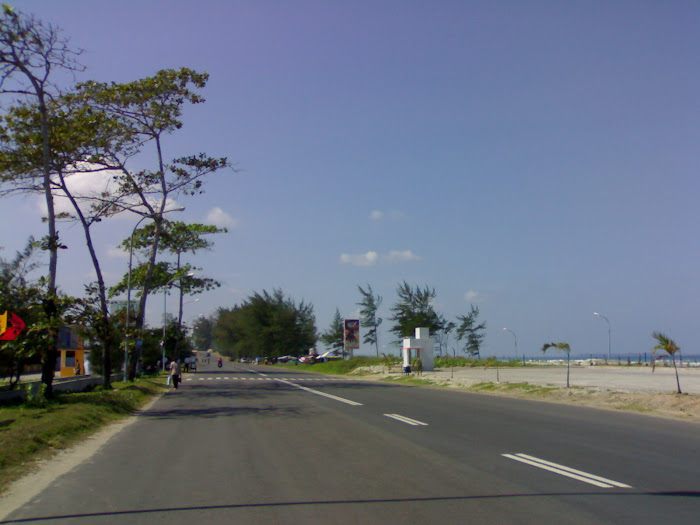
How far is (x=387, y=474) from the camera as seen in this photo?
9008mm

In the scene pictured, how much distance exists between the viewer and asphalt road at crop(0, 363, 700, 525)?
6.82 meters

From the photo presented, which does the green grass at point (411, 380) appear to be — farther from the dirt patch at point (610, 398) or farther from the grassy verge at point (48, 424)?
the grassy verge at point (48, 424)

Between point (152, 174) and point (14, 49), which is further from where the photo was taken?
point (152, 174)

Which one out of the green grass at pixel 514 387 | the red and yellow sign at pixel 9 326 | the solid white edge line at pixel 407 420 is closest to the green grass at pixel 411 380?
the green grass at pixel 514 387

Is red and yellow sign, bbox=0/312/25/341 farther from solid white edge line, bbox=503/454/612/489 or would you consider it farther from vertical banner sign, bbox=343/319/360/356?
vertical banner sign, bbox=343/319/360/356

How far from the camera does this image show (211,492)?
7957 mm

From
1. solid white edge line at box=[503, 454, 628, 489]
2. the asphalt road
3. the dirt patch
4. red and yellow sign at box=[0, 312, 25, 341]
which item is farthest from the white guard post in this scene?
solid white edge line at box=[503, 454, 628, 489]

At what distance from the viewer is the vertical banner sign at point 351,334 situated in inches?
2539

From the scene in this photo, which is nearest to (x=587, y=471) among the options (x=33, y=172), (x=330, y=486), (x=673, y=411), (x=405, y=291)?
(x=330, y=486)

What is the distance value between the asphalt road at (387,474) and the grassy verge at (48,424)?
0.97 meters

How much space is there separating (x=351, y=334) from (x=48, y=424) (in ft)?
169

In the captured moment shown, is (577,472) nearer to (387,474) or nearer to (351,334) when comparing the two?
(387,474)

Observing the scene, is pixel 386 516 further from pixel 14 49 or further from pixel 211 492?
pixel 14 49

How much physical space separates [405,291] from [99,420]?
6835 centimetres
